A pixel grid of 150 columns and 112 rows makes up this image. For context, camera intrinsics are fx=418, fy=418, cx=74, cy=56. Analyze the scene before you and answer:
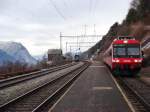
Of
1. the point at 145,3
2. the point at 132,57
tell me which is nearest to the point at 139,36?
the point at 145,3

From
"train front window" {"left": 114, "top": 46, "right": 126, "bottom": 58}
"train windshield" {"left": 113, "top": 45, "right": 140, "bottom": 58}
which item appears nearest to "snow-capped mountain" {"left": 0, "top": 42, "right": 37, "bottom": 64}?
"train front window" {"left": 114, "top": 46, "right": 126, "bottom": 58}

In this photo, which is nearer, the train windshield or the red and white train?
the red and white train

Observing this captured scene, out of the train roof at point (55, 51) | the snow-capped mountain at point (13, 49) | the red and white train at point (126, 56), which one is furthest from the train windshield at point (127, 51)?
the train roof at point (55, 51)

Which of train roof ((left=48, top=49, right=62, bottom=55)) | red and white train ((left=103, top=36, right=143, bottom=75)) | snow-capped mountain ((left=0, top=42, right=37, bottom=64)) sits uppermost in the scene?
train roof ((left=48, top=49, right=62, bottom=55))

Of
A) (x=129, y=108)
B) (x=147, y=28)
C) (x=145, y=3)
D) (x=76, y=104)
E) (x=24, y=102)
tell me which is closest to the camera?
(x=129, y=108)

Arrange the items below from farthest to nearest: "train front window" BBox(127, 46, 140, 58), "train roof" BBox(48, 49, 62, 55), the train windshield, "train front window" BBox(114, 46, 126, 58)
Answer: "train roof" BBox(48, 49, 62, 55), "train front window" BBox(114, 46, 126, 58), the train windshield, "train front window" BBox(127, 46, 140, 58)

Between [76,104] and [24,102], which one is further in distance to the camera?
[24,102]

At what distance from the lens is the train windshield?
35.8 meters

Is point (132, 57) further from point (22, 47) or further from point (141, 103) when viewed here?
point (22, 47)

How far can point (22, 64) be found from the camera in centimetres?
5422

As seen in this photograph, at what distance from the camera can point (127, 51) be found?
119ft

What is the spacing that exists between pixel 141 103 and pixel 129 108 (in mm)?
1483

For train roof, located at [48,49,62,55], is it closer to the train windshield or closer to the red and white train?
the red and white train

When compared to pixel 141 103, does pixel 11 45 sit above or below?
above
